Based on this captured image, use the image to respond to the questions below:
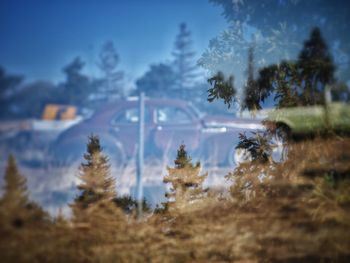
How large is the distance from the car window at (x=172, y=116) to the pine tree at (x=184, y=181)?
628mm

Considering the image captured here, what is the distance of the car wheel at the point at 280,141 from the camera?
3.58 meters

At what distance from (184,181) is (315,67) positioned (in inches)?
81.0

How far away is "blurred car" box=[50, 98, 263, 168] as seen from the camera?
314 cm

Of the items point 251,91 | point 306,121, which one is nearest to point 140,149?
point 251,91

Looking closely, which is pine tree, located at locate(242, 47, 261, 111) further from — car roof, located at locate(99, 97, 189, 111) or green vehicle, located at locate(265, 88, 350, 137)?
car roof, located at locate(99, 97, 189, 111)

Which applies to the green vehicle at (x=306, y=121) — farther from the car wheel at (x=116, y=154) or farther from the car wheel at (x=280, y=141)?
the car wheel at (x=116, y=154)

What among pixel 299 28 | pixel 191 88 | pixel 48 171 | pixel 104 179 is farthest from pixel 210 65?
pixel 48 171

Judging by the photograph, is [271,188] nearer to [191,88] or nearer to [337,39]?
[191,88]

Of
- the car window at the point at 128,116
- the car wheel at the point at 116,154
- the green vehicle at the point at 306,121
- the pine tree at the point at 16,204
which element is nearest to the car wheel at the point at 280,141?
the green vehicle at the point at 306,121

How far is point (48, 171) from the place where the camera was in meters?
2.99

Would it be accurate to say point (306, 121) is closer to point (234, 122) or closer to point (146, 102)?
point (234, 122)

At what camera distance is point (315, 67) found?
344cm

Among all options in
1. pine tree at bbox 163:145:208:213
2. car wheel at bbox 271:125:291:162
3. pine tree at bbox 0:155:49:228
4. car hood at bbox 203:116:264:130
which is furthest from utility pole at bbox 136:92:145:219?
car wheel at bbox 271:125:291:162

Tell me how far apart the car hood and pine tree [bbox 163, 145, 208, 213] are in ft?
2.66
